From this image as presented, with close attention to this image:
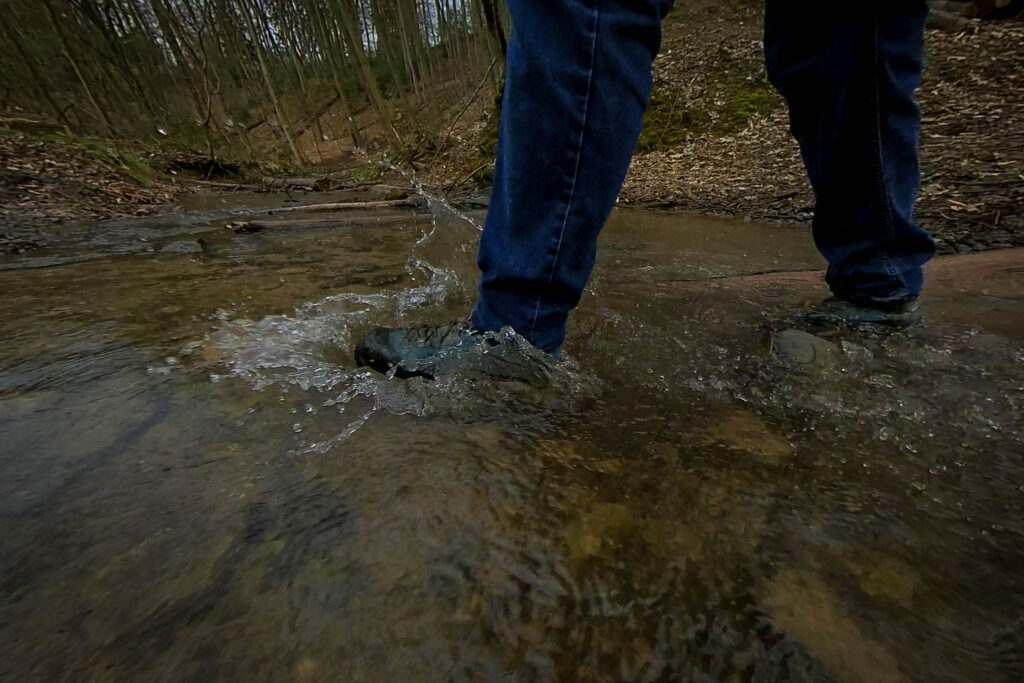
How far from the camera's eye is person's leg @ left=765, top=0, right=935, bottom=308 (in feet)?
3.68

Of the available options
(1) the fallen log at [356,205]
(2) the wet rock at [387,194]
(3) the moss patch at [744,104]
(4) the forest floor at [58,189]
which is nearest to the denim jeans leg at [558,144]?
(4) the forest floor at [58,189]

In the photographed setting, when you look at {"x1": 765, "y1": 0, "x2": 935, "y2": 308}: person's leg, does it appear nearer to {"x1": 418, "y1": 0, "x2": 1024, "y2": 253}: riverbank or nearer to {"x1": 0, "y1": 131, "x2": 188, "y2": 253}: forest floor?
{"x1": 418, "y1": 0, "x2": 1024, "y2": 253}: riverbank

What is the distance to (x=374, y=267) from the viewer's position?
1.99 m

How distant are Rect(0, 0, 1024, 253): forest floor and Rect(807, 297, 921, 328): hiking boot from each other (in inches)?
48.0

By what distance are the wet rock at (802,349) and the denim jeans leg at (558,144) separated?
0.49 m

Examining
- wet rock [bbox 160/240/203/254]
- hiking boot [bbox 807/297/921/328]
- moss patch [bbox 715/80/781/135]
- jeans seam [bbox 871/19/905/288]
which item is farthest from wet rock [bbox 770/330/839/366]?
moss patch [bbox 715/80/781/135]

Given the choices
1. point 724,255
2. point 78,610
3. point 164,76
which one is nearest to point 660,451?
point 78,610

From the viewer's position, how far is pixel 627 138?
897 mm

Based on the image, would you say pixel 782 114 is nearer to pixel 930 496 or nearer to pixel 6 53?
pixel 930 496

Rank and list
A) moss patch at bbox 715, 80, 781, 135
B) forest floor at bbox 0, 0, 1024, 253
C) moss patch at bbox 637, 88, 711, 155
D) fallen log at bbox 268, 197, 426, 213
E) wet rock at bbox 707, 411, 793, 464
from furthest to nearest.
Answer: moss patch at bbox 637, 88, 711, 155
moss patch at bbox 715, 80, 781, 135
fallen log at bbox 268, 197, 426, 213
forest floor at bbox 0, 0, 1024, 253
wet rock at bbox 707, 411, 793, 464

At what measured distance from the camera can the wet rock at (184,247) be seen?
2303 mm

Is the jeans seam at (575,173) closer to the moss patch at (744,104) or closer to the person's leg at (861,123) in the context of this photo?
the person's leg at (861,123)

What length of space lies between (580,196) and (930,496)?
661 mm

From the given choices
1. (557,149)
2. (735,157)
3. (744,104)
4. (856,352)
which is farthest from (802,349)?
(744,104)
